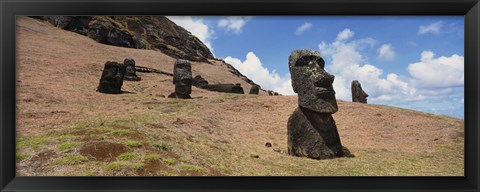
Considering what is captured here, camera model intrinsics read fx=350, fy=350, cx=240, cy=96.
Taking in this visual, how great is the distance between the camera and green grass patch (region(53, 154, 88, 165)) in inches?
343

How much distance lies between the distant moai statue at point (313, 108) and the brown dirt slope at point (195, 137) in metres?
0.54

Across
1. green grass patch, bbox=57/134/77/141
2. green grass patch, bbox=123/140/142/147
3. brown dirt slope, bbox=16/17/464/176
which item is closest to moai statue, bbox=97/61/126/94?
brown dirt slope, bbox=16/17/464/176

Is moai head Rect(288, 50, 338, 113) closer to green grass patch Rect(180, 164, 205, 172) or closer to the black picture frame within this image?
the black picture frame

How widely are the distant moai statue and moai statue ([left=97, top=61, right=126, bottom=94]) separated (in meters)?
16.6

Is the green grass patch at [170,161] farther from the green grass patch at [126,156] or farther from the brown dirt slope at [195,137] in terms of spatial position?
the green grass patch at [126,156]

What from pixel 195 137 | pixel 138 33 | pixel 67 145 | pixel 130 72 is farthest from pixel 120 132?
pixel 138 33

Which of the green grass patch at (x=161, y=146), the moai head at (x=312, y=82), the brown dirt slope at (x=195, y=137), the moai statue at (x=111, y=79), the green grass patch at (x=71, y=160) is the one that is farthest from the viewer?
the moai statue at (x=111, y=79)

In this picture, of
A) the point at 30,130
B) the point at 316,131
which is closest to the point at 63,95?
the point at 30,130

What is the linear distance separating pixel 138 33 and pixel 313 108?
2699 inches

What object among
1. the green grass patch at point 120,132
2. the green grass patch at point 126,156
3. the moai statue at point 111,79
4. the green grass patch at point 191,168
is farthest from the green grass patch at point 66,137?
the moai statue at point 111,79
